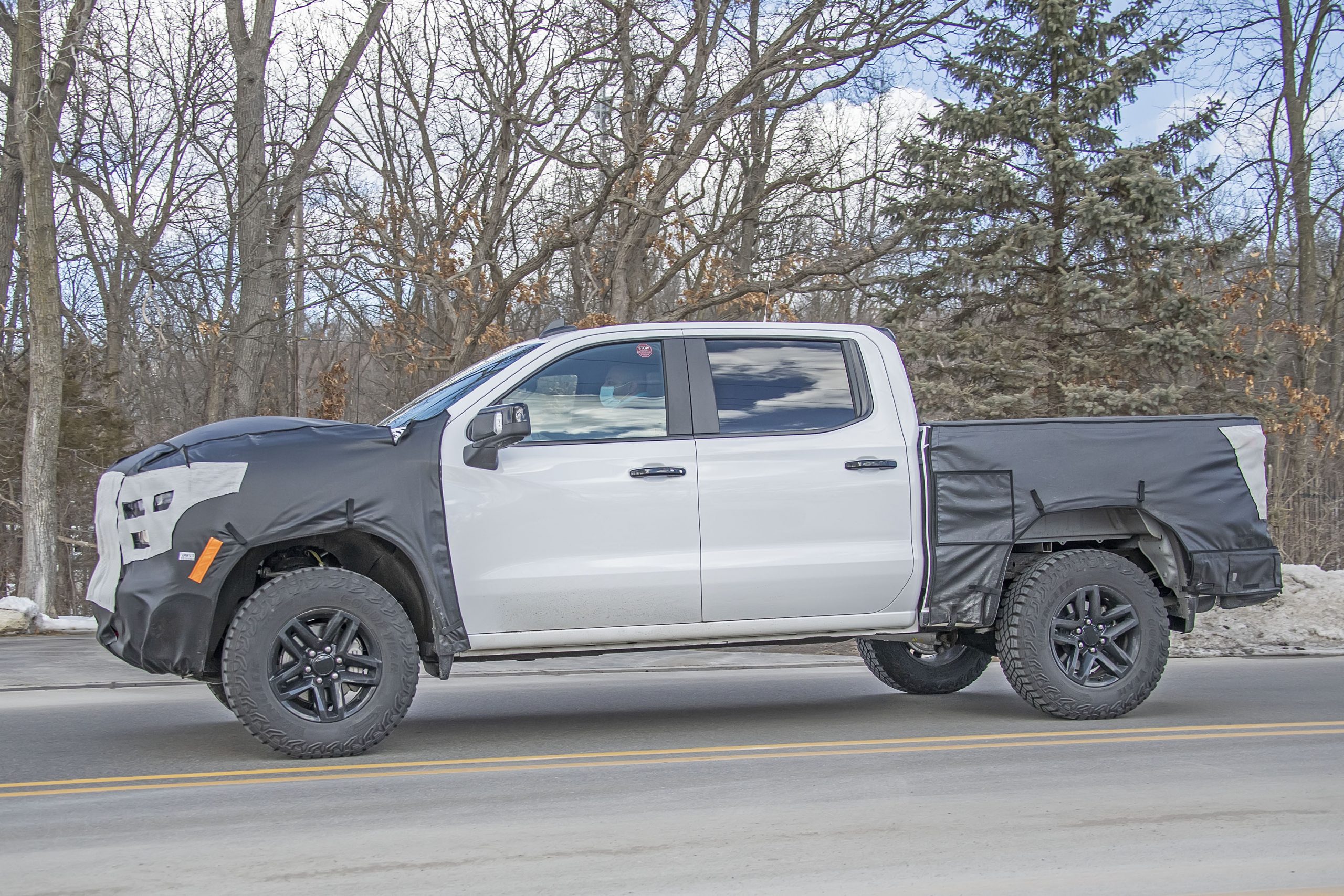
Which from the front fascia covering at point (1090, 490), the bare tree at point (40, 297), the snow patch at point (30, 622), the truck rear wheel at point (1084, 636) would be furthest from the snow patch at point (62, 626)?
the truck rear wheel at point (1084, 636)

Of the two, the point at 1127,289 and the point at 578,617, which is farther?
the point at 1127,289

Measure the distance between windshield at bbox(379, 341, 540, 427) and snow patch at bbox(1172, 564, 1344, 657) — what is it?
7.05 metres

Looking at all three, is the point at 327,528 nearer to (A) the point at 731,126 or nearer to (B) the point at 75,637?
(B) the point at 75,637

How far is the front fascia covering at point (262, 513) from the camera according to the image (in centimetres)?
591

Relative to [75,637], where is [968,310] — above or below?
above

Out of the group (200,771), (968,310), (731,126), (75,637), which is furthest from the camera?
(731,126)

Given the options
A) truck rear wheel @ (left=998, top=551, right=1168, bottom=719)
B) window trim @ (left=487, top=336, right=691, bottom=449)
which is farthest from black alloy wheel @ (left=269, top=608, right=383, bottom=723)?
truck rear wheel @ (left=998, top=551, right=1168, bottom=719)

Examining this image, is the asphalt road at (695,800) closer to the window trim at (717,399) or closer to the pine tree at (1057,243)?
the window trim at (717,399)

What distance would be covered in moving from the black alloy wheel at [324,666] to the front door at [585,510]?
1.79 ft

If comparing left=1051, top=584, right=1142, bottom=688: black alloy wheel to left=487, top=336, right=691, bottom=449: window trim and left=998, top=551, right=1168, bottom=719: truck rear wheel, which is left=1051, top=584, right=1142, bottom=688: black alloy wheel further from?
left=487, top=336, right=691, bottom=449: window trim

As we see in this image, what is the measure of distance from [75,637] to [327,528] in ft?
24.8

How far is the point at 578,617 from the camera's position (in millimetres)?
6355

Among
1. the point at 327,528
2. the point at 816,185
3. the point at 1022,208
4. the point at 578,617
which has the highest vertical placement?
the point at 816,185

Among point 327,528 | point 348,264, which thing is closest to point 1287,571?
point 327,528
